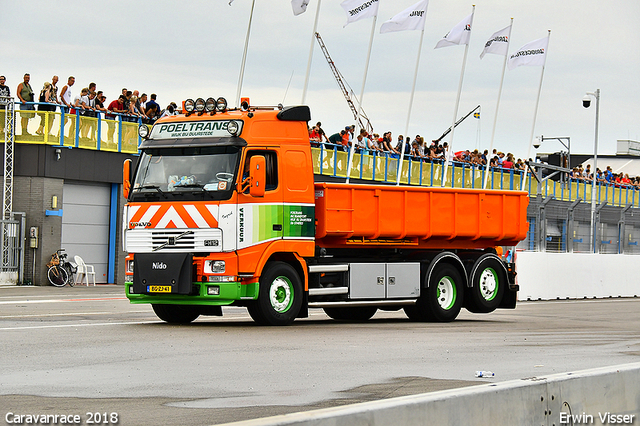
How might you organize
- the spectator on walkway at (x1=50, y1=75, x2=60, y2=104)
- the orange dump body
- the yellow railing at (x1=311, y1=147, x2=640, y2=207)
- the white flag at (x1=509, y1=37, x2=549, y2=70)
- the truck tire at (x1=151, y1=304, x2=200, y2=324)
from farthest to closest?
the white flag at (x1=509, y1=37, x2=549, y2=70) → the yellow railing at (x1=311, y1=147, x2=640, y2=207) → the spectator on walkway at (x1=50, y1=75, x2=60, y2=104) → the orange dump body → the truck tire at (x1=151, y1=304, x2=200, y2=324)

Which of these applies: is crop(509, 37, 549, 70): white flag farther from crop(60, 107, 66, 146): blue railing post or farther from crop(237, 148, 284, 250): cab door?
crop(237, 148, 284, 250): cab door

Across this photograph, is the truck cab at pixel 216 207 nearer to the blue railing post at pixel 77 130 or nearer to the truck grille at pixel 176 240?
the truck grille at pixel 176 240

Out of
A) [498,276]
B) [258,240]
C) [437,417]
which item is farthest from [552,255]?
[437,417]

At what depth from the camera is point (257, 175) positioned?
1569 cm

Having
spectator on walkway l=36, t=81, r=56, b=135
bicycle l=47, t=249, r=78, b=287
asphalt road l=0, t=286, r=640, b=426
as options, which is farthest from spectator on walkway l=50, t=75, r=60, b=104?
asphalt road l=0, t=286, r=640, b=426

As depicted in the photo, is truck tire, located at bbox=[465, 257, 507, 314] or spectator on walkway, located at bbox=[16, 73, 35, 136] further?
spectator on walkway, located at bbox=[16, 73, 35, 136]

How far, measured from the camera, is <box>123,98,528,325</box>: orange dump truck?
15.8 metres

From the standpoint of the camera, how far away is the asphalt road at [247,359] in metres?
8.14

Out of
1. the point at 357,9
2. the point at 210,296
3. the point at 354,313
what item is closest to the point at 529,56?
the point at 357,9

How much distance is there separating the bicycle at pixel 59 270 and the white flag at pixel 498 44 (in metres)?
19.3

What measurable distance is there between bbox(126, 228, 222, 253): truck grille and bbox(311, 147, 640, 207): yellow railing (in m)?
18.7

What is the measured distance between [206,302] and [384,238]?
3.88 m

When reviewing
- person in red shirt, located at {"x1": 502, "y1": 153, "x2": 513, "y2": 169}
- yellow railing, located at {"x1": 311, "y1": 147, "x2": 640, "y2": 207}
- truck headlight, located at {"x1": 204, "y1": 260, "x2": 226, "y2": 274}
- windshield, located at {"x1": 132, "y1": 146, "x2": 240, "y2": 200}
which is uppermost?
person in red shirt, located at {"x1": 502, "y1": 153, "x2": 513, "y2": 169}

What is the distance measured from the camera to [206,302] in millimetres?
15836
